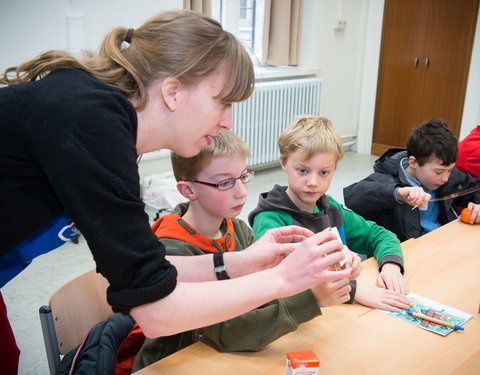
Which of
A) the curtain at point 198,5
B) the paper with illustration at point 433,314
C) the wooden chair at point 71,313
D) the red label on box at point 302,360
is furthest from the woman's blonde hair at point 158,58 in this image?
the curtain at point 198,5

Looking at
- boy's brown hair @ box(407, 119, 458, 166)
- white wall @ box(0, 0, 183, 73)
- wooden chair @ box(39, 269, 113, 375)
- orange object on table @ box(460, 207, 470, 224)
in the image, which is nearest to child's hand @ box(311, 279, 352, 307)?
wooden chair @ box(39, 269, 113, 375)

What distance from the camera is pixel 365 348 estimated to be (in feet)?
3.86

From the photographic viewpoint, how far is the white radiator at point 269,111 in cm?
504

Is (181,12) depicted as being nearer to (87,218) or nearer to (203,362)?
(87,218)

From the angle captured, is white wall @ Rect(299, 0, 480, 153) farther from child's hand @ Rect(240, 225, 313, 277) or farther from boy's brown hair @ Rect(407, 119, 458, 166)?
child's hand @ Rect(240, 225, 313, 277)

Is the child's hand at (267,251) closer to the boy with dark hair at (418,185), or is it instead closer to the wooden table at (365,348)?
the wooden table at (365,348)

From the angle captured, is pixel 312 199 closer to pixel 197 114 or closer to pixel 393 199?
pixel 393 199

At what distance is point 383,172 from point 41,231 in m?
1.82

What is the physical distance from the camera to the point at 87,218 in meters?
0.82

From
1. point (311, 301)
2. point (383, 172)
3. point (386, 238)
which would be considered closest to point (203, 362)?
point (311, 301)

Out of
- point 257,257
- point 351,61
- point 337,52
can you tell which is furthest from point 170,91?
point 351,61

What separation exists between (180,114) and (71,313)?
2.48ft

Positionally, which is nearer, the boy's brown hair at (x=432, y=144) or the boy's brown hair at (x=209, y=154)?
the boy's brown hair at (x=209, y=154)

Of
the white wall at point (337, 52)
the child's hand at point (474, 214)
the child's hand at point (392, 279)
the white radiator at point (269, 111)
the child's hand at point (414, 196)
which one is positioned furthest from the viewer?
the white wall at point (337, 52)
